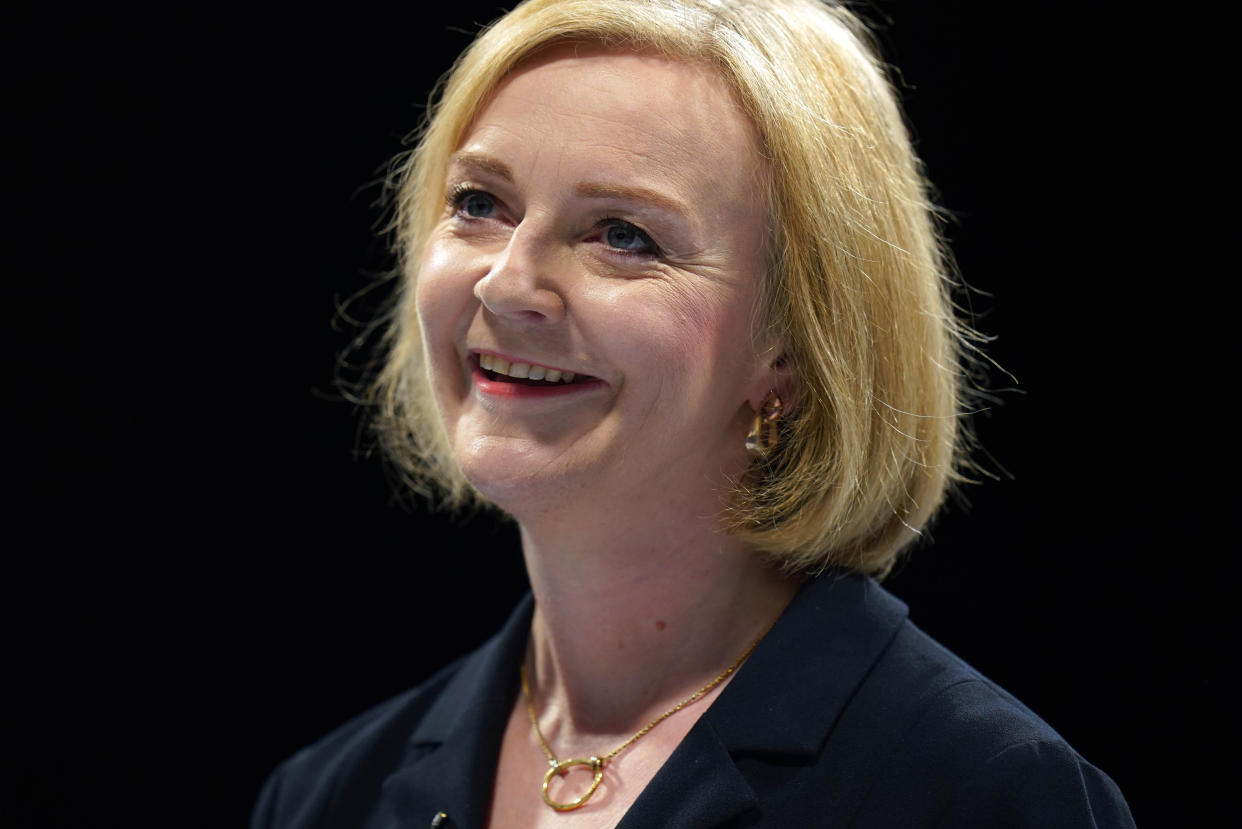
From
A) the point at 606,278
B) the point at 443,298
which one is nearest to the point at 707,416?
the point at 606,278

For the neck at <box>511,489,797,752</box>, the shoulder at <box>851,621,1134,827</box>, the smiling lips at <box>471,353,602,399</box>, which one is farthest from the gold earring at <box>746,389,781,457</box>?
the shoulder at <box>851,621,1134,827</box>

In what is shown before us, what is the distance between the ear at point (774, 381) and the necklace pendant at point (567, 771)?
1.78 ft

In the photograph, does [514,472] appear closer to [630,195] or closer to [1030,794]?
[630,195]

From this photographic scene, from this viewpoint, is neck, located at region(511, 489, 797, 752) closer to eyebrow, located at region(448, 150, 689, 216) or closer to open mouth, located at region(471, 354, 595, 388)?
open mouth, located at region(471, 354, 595, 388)

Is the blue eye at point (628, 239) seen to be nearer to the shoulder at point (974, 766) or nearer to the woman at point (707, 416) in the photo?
the woman at point (707, 416)

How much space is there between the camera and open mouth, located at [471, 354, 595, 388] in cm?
178

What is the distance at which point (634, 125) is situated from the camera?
173 cm

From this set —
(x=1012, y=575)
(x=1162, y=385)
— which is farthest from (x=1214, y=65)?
(x=1012, y=575)

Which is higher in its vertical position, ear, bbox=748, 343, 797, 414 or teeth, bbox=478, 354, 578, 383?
ear, bbox=748, 343, 797, 414

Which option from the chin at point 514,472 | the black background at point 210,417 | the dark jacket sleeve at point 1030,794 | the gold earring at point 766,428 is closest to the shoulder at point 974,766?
the dark jacket sleeve at point 1030,794

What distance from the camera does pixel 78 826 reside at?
291 centimetres

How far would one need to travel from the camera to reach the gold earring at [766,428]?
1864 mm

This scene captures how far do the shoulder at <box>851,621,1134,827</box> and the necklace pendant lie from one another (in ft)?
1.25

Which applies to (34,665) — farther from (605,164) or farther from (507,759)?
(605,164)
